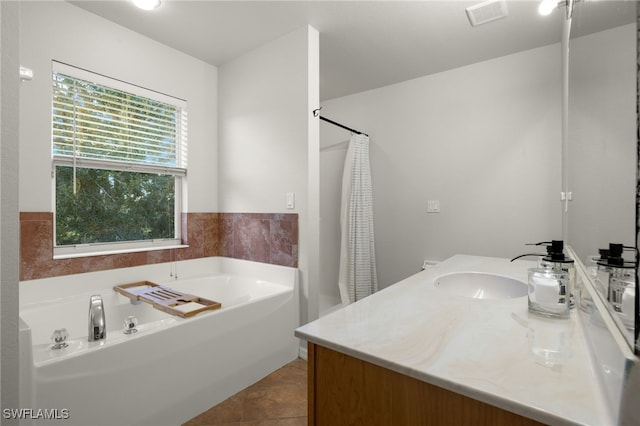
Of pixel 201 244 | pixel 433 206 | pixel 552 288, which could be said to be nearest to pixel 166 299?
pixel 201 244

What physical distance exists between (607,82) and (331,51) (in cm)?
233

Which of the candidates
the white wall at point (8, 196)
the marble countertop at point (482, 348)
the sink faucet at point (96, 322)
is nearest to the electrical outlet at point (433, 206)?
the marble countertop at point (482, 348)

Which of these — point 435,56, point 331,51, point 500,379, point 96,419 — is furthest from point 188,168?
point 500,379

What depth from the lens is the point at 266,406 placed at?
1.75 metres

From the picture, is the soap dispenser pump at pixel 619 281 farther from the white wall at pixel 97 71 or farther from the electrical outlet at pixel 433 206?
the white wall at pixel 97 71

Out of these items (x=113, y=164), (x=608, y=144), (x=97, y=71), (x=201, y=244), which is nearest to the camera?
(x=608, y=144)

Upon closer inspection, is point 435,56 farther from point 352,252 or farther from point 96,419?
point 96,419

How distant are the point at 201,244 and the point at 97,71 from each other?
155 cm

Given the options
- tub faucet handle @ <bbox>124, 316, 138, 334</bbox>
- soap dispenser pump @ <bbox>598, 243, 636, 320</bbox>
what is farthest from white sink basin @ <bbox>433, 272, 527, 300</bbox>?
tub faucet handle @ <bbox>124, 316, 138, 334</bbox>

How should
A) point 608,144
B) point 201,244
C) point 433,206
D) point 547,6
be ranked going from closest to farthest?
point 608,144 → point 547,6 → point 201,244 → point 433,206

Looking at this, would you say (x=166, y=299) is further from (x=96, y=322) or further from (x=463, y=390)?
(x=463, y=390)

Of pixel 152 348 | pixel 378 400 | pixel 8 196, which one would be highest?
pixel 8 196

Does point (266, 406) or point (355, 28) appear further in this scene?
point (355, 28)

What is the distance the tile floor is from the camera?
1622 mm
